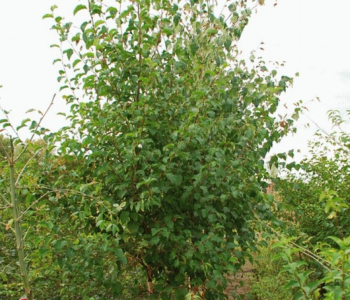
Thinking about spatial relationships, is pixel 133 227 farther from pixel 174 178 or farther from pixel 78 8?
pixel 78 8

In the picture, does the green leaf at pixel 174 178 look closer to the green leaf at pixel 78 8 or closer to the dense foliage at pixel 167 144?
the dense foliage at pixel 167 144

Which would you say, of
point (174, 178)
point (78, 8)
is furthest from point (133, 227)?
point (78, 8)

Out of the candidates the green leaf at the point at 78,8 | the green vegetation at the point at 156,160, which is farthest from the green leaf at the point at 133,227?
the green leaf at the point at 78,8

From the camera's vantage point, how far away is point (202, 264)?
9.47ft

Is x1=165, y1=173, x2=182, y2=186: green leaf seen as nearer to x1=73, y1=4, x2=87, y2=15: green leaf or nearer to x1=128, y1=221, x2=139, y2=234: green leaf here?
x1=128, y1=221, x2=139, y2=234: green leaf

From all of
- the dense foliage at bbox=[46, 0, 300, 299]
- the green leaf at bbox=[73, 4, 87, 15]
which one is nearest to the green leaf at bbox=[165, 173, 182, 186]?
the dense foliage at bbox=[46, 0, 300, 299]

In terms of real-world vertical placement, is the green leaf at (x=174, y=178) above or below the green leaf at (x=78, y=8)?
below

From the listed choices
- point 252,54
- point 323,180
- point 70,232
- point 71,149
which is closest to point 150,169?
point 71,149

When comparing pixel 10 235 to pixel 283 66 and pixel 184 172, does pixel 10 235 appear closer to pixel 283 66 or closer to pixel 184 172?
pixel 184 172

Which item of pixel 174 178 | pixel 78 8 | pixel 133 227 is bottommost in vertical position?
pixel 133 227

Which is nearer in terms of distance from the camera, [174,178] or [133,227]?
[174,178]

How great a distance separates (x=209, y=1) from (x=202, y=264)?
79.6 inches

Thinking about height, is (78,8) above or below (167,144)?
above

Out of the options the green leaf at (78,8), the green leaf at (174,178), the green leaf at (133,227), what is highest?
the green leaf at (78,8)
